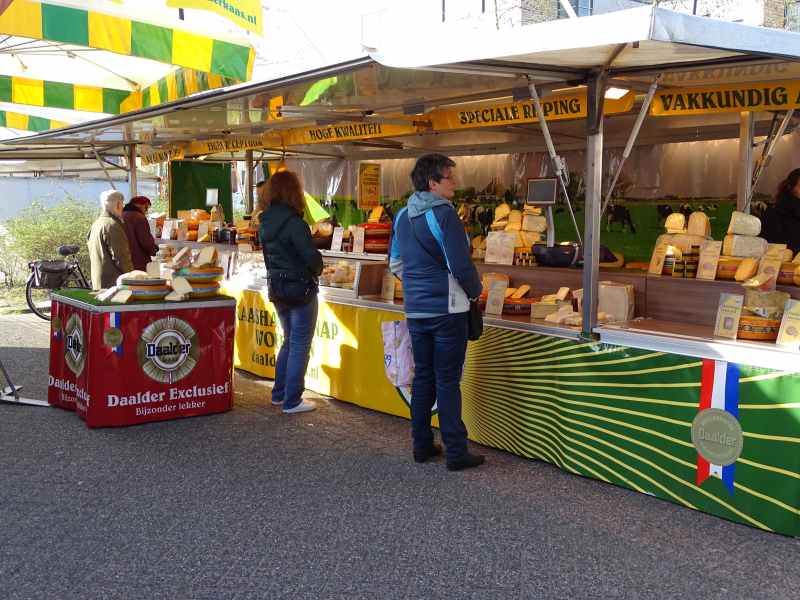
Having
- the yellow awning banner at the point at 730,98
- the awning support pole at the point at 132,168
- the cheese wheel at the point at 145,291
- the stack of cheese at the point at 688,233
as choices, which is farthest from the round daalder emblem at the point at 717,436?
the awning support pole at the point at 132,168

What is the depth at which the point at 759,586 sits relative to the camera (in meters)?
2.97

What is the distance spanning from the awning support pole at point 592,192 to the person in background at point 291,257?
6.83 feet

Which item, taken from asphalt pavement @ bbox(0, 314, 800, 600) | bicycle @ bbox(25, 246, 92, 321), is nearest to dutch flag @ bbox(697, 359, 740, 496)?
asphalt pavement @ bbox(0, 314, 800, 600)

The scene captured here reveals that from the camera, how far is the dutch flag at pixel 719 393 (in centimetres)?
348

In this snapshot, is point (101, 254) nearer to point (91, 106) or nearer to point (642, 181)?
point (91, 106)

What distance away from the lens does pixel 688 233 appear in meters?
4.53

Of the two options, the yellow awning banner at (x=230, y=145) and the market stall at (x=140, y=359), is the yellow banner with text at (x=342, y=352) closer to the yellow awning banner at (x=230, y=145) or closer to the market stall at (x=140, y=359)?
the market stall at (x=140, y=359)

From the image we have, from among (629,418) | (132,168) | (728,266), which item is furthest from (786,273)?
(132,168)

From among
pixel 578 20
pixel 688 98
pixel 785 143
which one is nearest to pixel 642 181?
pixel 785 143

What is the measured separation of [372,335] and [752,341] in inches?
109

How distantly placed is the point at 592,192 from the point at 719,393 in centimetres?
130

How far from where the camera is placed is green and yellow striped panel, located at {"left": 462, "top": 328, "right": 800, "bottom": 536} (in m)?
3.36

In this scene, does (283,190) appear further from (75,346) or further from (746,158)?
(746,158)

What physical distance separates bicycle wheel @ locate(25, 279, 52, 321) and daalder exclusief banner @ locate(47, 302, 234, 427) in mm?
4657
